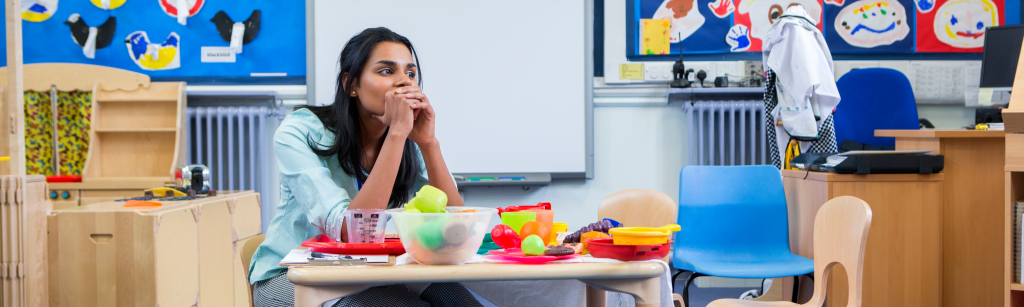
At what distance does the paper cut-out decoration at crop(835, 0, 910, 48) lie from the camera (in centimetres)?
336

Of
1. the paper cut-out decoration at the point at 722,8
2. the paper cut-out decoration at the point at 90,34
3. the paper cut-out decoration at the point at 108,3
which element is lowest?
the paper cut-out decoration at the point at 90,34

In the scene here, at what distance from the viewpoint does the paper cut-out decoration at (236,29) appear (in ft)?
10.9

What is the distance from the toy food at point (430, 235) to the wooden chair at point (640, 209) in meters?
1.18

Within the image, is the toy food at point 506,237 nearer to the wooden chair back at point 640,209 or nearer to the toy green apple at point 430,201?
the toy green apple at point 430,201

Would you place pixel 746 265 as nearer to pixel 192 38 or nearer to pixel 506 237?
pixel 506 237

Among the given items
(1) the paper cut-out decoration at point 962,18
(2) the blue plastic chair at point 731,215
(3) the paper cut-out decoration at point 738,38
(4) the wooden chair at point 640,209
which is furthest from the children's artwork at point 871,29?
(4) the wooden chair at point 640,209

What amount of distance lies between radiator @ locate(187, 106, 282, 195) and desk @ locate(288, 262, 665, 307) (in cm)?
266

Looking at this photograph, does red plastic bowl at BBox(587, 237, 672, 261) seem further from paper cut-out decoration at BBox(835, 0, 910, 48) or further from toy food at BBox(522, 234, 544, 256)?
paper cut-out decoration at BBox(835, 0, 910, 48)

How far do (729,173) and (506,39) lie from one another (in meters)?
1.39

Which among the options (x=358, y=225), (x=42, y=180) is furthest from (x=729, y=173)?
(x=42, y=180)

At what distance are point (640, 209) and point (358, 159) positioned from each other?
100cm

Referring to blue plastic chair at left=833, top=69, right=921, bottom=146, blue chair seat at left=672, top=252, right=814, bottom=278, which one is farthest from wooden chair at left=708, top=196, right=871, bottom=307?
blue plastic chair at left=833, top=69, right=921, bottom=146

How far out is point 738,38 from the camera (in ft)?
10.9

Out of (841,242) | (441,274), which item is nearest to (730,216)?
(841,242)
